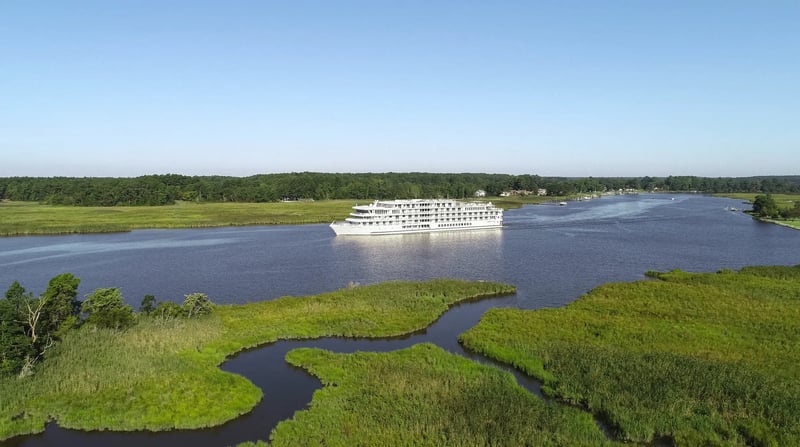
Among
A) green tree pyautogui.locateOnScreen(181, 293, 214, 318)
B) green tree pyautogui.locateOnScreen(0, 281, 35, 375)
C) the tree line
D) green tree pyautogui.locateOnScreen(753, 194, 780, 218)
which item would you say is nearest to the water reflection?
green tree pyautogui.locateOnScreen(181, 293, 214, 318)

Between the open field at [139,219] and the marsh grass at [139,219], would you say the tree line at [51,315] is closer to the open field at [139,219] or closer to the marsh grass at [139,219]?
the marsh grass at [139,219]

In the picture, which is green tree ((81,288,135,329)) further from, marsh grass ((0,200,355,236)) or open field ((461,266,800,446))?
marsh grass ((0,200,355,236))

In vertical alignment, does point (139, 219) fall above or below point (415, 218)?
below

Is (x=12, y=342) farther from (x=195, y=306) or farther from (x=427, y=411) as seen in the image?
(x=427, y=411)

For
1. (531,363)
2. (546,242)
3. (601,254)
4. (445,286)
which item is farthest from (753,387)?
(546,242)

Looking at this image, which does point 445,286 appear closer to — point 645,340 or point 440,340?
point 440,340

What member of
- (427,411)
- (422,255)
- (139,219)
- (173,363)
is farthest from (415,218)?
(427,411)

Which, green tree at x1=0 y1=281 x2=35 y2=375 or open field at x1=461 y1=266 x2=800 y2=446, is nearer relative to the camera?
open field at x1=461 y1=266 x2=800 y2=446
